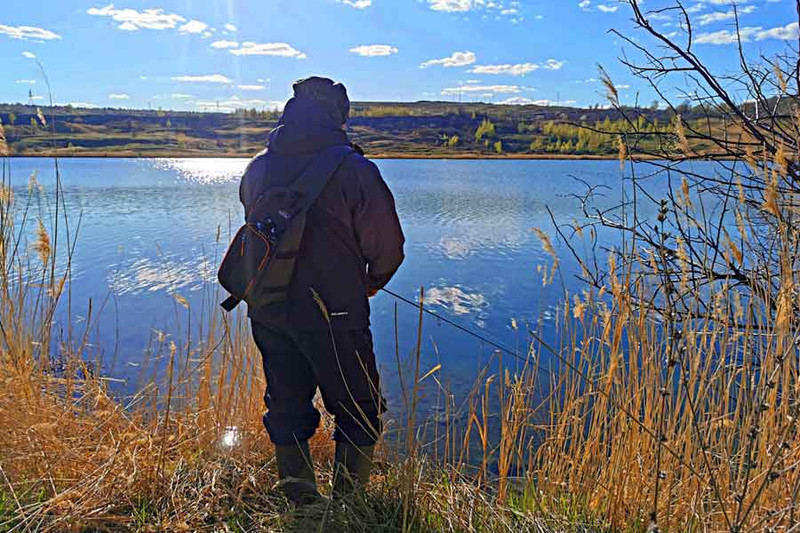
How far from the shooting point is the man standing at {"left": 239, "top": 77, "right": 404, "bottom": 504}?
2074 millimetres

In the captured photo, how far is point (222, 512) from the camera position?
7.31 feet

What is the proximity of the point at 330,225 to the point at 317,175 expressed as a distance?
176mm

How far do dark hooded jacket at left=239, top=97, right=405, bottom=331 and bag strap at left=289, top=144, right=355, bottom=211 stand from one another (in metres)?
0.02

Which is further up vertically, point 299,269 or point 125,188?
point 299,269

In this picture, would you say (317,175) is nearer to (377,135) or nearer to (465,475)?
(465,475)

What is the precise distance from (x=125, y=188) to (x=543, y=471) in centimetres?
2142

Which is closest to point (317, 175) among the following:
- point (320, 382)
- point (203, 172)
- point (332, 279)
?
point (332, 279)

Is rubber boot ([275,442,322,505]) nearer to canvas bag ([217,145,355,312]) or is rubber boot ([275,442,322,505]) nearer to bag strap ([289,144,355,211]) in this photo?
canvas bag ([217,145,355,312])

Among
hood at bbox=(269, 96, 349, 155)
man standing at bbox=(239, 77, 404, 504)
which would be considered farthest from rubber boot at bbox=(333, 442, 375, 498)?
Result: hood at bbox=(269, 96, 349, 155)

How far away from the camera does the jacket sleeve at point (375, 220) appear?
207 centimetres

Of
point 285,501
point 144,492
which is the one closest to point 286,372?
point 285,501

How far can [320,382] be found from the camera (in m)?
2.15

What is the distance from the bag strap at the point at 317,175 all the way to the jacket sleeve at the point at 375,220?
82mm

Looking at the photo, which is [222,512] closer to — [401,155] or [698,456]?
[698,456]
